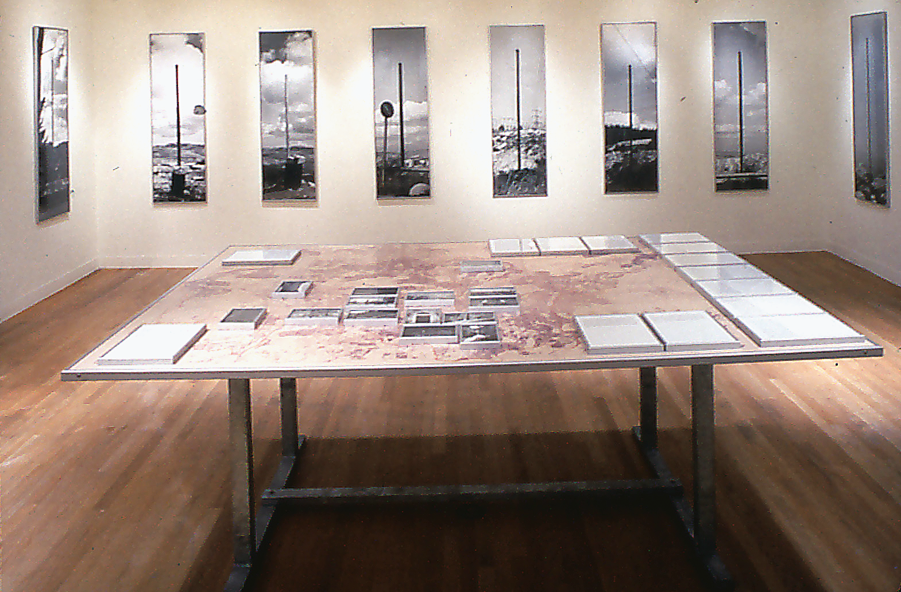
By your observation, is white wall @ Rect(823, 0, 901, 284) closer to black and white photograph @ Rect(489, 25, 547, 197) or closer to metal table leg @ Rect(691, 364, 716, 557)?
black and white photograph @ Rect(489, 25, 547, 197)

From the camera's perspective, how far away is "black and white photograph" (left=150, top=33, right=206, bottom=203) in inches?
360

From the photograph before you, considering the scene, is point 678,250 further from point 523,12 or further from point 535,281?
point 523,12

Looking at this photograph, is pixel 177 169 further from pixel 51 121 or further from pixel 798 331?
pixel 798 331

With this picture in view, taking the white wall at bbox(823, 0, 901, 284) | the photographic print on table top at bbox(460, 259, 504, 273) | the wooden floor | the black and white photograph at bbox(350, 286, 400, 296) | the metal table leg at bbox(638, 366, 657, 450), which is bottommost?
the wooden floor

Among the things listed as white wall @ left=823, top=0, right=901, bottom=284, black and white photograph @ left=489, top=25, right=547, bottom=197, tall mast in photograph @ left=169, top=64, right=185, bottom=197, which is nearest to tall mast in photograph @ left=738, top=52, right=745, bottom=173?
white wall @ left=823, top=0, right=901, bottom=284

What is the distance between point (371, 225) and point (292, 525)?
603 cm

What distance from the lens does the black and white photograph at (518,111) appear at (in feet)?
29.9

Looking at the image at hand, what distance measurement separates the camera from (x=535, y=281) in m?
3.93

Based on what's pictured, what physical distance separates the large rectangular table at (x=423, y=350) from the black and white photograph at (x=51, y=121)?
14.1ft

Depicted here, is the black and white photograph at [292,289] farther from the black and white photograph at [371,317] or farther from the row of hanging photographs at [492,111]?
the row of hanging photographs at [492,111]

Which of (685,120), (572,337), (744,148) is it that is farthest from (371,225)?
(572,337)

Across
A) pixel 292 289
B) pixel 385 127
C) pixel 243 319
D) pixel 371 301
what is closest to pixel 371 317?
pixel 371 301

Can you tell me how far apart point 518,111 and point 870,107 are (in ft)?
11.7

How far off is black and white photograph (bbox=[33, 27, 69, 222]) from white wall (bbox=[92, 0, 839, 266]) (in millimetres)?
820
